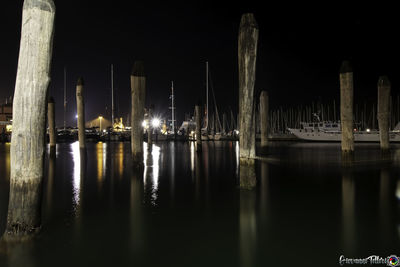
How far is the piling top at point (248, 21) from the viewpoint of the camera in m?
7.29

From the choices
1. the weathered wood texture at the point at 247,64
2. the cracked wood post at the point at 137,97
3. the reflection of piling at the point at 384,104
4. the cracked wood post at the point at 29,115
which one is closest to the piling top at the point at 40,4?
the cracked wood post at the point at 29,115

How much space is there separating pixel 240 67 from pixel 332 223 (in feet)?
12.5

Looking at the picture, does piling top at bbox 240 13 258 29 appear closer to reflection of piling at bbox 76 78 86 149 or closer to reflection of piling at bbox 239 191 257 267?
reflection of piling at bbox 239 191 257 267

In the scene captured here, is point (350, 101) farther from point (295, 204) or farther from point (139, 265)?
point (139, 265)

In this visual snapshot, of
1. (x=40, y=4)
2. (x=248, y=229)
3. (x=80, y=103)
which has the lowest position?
(x=248, y=229)

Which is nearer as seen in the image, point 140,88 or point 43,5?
point 43,5

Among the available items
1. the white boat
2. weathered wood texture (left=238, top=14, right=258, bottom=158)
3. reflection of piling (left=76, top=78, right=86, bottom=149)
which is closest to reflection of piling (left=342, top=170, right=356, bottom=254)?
weathered wood texture (left=238, top=14, right=258, bottom=158)

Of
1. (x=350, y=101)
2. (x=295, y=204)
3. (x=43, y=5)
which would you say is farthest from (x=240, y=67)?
(x=350, y=101)

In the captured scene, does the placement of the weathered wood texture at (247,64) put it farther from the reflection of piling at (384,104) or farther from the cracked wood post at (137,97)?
the reflection of piling at (384,104)

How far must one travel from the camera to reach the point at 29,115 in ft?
14.1

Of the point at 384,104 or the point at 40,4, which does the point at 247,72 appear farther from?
the point at 384,104

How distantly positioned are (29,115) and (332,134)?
48.2 metres

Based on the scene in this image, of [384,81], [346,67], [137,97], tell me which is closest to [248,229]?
[137,97]

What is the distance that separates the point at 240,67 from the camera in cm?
739
